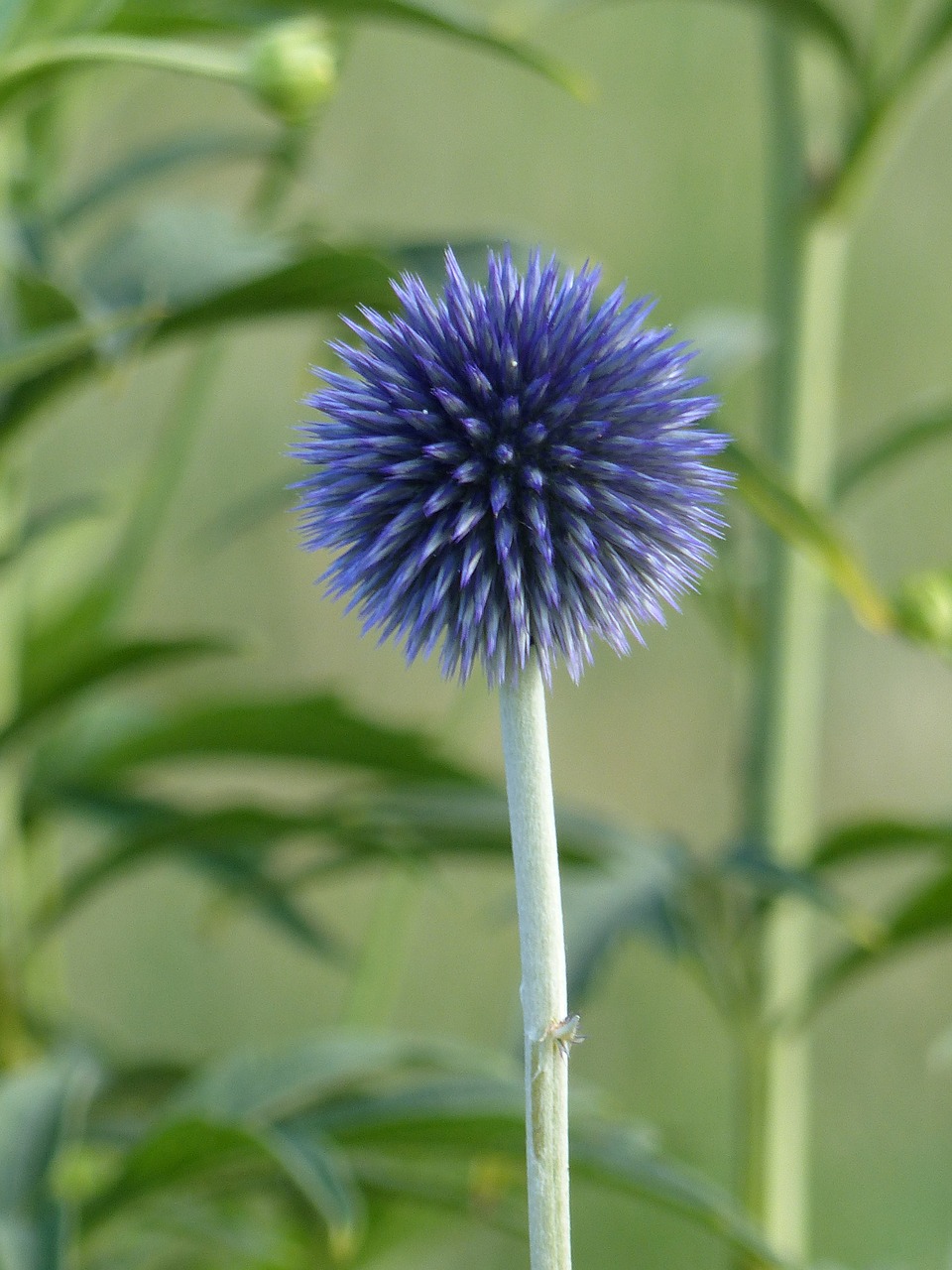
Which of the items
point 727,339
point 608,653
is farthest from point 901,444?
point 608,653

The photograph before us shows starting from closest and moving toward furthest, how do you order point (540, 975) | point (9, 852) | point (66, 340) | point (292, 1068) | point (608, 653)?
1. point (540, 975)
2. point (66, 340)
3. point (292, 1068)
4. point (9, 852)
5. point (608, 653)

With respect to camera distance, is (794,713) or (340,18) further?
(794,713)

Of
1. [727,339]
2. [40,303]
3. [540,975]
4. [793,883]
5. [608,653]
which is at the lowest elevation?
[540,975]

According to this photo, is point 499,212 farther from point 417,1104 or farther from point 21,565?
point 417,1104

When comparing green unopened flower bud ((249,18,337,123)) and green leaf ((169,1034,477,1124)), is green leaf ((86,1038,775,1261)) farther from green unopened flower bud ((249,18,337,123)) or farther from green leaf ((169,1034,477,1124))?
green unopened flower bud ((249,18,337,123))

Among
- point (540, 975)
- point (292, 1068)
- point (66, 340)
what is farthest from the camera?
point (292, 1068)

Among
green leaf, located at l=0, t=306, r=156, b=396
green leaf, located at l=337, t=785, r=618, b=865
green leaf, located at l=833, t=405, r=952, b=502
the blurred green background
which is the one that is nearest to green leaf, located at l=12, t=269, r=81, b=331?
green leaf, located at l=0, t=306, r=156, b=396

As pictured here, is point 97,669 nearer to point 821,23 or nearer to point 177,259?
point 177,259

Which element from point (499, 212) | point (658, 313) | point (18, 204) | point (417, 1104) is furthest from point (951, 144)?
point (417, 1104)
